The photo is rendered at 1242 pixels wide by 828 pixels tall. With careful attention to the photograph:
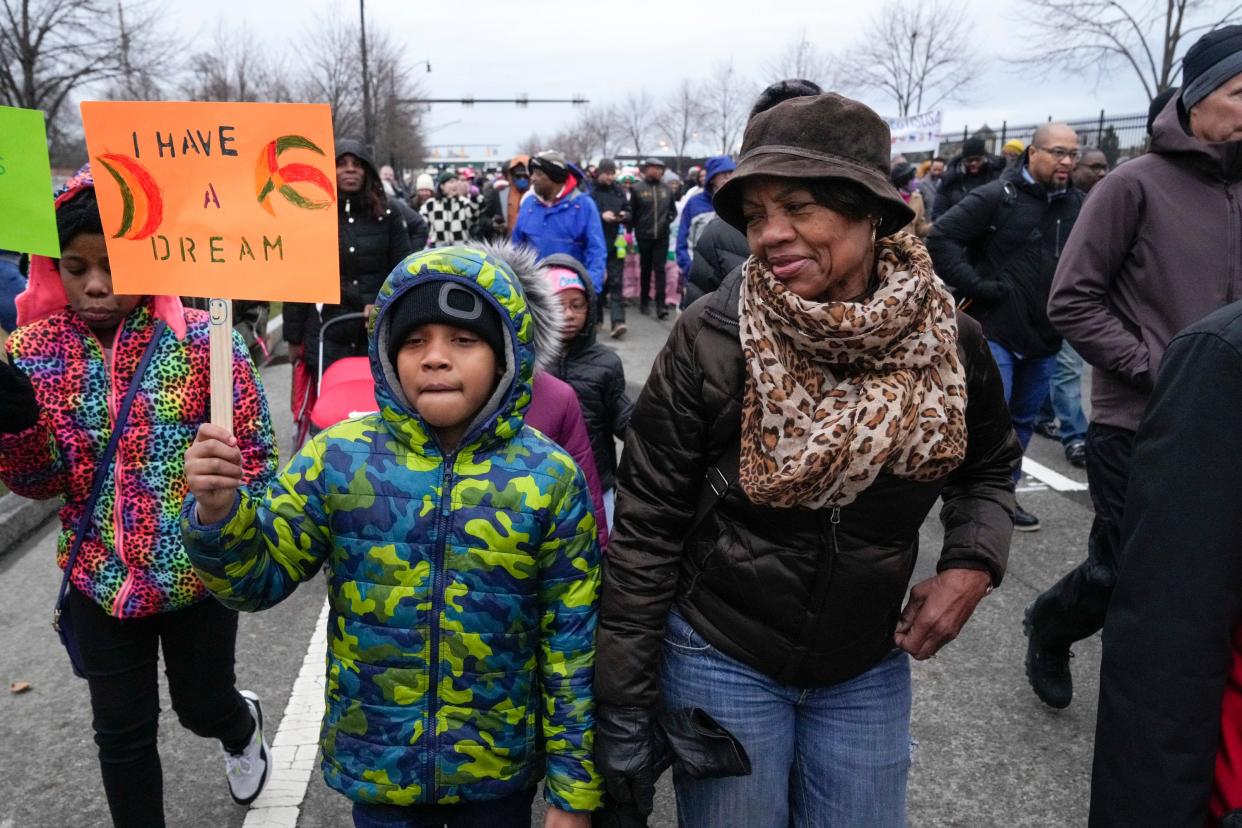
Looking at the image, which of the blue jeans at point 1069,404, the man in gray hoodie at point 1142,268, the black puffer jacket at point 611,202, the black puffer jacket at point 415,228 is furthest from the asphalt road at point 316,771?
the black puffer jacket at point 611,202

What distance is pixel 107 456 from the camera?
95.3 inches

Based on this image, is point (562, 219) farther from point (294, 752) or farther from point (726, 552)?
point (726, 552)

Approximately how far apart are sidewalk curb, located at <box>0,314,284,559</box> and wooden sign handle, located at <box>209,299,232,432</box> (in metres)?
4.07

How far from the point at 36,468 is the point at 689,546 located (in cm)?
162

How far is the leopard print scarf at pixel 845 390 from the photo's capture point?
168cm

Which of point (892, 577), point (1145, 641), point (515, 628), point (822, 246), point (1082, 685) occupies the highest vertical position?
point (822, 246)

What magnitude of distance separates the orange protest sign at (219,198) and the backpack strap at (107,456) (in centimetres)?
50

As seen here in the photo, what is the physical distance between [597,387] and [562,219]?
4.83 metres

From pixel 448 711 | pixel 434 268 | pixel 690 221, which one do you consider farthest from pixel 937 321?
pixel 690 221

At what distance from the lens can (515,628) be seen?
1.99 metres

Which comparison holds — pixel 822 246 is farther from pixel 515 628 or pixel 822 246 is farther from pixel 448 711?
pixel 448 711

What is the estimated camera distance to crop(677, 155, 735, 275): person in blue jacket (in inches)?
301

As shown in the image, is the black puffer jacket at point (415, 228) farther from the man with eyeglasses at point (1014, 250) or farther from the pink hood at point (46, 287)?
the pink hood at point (46, 287)

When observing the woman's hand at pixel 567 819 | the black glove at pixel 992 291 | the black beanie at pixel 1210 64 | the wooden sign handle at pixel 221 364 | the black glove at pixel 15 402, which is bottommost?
the woman's hand at pixel 567 819
